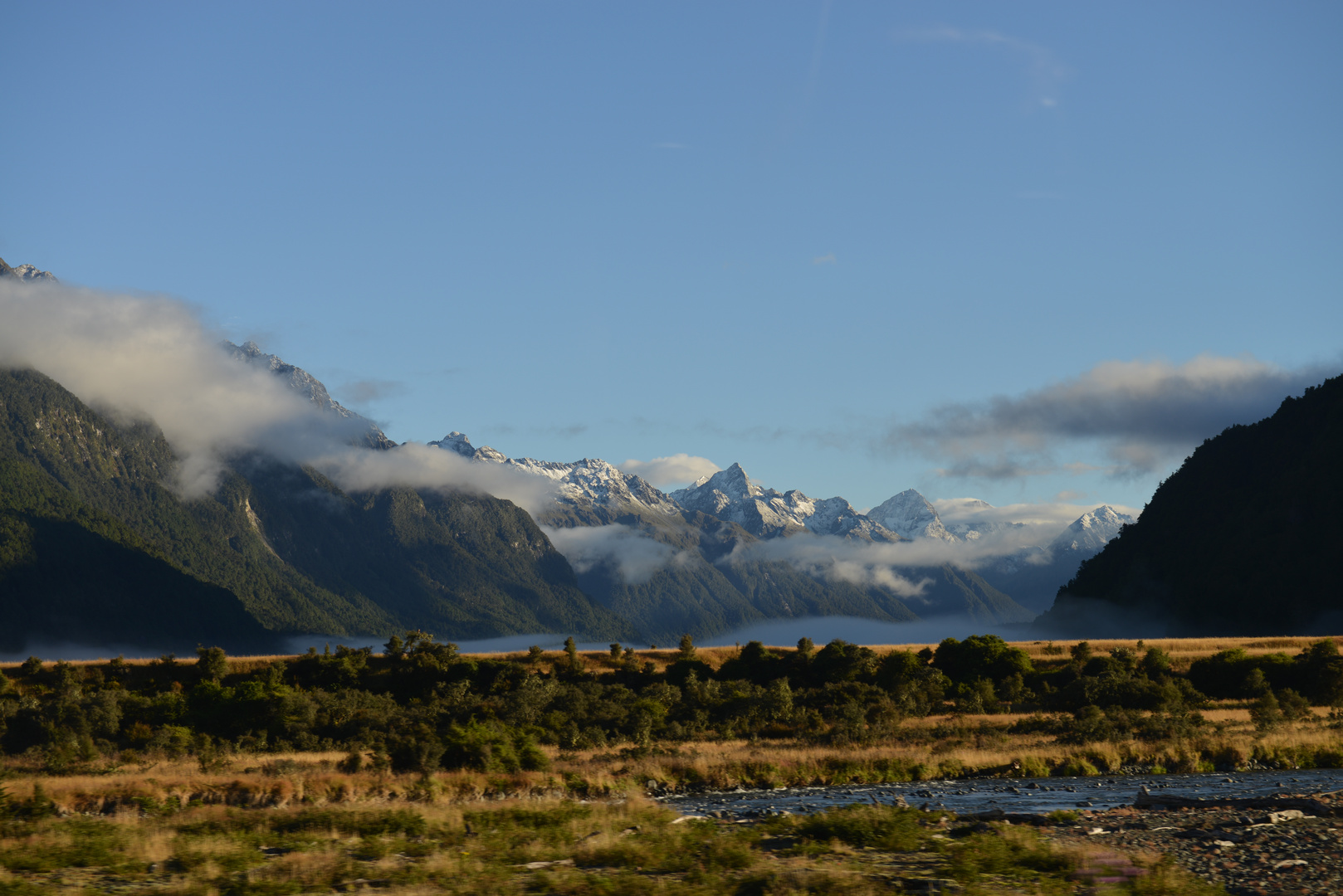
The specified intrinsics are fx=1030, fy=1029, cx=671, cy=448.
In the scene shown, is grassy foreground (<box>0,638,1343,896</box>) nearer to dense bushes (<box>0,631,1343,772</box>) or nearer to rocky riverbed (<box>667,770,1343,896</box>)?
dense bushes (<box>0,631,1343,772</box>)

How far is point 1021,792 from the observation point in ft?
159

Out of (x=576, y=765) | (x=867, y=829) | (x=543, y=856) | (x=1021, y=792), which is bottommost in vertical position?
(x=576, y=765)

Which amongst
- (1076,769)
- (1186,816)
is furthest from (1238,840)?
(1076,769)

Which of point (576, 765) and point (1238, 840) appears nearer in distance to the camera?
point (1238, 840)

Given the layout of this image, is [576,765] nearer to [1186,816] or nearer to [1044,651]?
[1186,816]

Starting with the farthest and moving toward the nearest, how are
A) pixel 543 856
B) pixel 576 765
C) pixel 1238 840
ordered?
pixel 576 765, pixel 1238 840, pixel 543 856

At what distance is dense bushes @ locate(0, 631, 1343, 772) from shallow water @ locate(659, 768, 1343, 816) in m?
11.5

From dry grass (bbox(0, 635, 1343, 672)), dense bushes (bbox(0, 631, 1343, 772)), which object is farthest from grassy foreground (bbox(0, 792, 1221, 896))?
dry grass (bbox(0, 635, 1343, 672))

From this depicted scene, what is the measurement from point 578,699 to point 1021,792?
1670 inches

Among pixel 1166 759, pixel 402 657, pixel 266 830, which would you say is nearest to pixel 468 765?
pixel 266 830

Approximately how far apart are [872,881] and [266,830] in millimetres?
19557

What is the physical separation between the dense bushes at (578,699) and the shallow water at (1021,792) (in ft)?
37.8

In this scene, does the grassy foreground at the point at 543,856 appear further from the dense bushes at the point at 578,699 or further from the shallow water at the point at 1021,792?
the dense bushes at the point at 578,699

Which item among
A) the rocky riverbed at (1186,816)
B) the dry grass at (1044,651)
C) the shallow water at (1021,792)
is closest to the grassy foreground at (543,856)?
the rocky riverbed at (1186,816)
